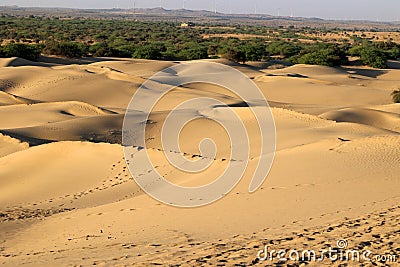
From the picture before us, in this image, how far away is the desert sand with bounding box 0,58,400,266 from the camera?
6961mm

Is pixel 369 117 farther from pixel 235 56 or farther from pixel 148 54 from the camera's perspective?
pixel 148 54

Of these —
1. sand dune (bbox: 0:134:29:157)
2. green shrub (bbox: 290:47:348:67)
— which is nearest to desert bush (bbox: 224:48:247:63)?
green shrub (bbox: 290:47:348:67)

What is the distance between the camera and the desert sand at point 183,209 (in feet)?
22.8

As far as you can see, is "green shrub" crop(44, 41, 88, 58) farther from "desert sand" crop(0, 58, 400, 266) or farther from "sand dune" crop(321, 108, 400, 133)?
"sand dune" crop(321, 108, 400, 133)

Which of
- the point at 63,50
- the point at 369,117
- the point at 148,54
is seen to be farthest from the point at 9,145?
the point at 148,54

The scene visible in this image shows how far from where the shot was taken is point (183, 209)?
902 centimetres

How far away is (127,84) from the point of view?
28.8 metres

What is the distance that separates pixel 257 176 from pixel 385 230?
374cm

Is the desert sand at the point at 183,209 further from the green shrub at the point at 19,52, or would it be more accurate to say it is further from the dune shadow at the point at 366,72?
the dune shadow at the point at 366,72

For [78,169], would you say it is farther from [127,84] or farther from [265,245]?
[127,84]

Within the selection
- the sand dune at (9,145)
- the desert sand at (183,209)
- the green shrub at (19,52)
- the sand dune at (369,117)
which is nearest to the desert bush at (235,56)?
the green shrub at (19,52)

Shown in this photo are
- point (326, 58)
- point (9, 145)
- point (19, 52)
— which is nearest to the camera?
point (9, 145)

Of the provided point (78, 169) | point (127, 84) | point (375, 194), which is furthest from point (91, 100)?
point (375, 194)

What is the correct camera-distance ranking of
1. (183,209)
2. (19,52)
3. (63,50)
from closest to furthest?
(183,209)
(19,52)
(63,50)
